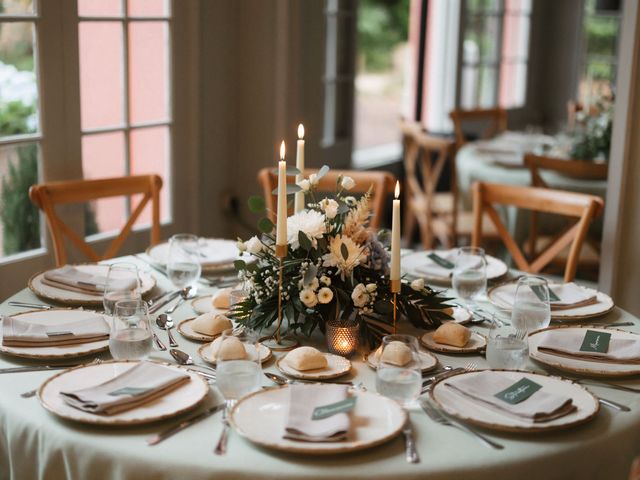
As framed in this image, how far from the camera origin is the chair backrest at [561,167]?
3648mm

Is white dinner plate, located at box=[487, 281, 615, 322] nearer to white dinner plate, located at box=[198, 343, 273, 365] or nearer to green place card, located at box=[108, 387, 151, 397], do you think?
white dinner plate, located at box=[198, 343, 273, 365]

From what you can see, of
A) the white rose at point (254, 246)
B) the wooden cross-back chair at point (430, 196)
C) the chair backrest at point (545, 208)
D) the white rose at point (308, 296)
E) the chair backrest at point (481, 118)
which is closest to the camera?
the white rose at point (308, 296)

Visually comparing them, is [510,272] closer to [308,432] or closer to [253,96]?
[308,432]

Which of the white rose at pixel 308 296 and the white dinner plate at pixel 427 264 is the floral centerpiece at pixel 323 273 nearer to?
the white rose at pixel 308 296

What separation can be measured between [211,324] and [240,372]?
411 mm

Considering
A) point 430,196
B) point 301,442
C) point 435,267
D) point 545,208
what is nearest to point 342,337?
point 301,442

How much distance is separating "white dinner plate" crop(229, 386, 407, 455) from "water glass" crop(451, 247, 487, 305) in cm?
62

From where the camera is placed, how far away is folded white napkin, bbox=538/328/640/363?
1.85 metres

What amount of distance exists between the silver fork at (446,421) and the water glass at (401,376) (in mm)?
34

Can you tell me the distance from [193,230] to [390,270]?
2.34m

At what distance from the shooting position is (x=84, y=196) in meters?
2.88

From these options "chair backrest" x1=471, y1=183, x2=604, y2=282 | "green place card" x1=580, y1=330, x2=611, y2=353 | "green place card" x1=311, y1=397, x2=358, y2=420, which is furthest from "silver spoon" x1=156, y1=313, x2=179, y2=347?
"chair backrest" x1=471, y1=183, x2=604, y2=282

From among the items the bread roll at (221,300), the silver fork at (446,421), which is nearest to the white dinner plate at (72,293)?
the bread roll at (221,300)

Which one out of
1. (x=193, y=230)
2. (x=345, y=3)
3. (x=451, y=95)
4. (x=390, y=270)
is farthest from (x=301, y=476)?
(x=451, y=95)
